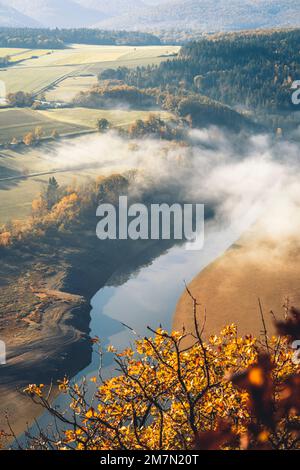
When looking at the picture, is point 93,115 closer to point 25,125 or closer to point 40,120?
point 40,120

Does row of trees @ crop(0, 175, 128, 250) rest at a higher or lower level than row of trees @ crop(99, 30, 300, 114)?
lower
